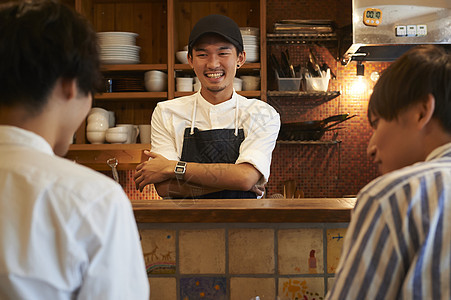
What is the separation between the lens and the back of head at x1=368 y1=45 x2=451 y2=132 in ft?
2.37

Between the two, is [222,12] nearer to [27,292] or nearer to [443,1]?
[443,1]

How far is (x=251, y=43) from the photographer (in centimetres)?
313

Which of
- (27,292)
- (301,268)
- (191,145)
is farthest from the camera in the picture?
(191,145)

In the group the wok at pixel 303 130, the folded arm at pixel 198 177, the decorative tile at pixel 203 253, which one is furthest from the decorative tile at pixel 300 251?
the wok at pixel 303 130

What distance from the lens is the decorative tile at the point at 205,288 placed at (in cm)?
127

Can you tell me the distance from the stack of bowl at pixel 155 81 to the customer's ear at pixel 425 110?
8.50 feet

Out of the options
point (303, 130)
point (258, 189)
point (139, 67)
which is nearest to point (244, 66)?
point (303, 130)

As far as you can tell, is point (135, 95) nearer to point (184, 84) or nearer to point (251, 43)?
point (184, 84)

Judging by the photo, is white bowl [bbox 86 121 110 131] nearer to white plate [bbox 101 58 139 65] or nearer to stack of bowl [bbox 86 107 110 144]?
stack of bowl [bbox 86 107 110 144]

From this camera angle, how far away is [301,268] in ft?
4.22

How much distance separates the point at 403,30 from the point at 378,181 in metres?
2.51

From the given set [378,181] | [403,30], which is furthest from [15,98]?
[403,30]

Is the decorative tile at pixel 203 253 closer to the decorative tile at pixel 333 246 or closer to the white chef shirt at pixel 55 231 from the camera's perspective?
the decorative tile at pixel 333 246

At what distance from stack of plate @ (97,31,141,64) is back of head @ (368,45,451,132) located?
2.64m
